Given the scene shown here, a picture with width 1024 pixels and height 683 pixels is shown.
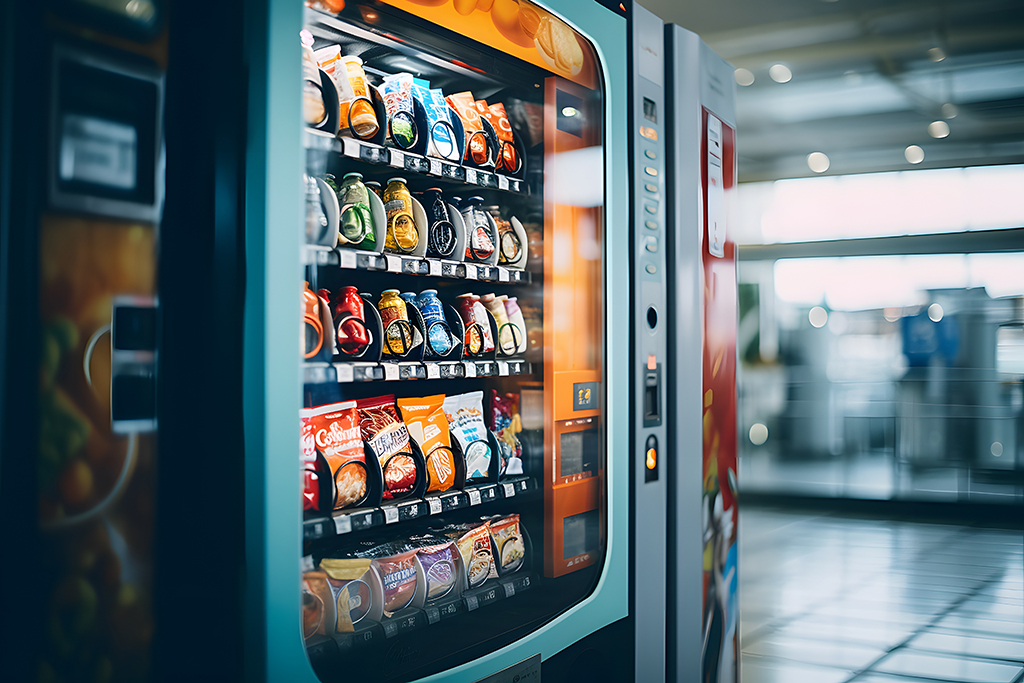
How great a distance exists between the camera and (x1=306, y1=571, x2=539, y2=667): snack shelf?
4.30ft

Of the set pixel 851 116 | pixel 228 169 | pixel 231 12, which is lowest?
pixel 228 169

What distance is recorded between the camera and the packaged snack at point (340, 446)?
1487 millimetres

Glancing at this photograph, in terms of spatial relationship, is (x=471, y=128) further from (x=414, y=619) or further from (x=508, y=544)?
(x=414, y=619)

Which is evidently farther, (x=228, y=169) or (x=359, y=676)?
(x=359, y=676)

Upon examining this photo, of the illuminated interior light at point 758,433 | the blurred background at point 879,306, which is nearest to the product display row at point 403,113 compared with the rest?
the blurred background at point 879,306

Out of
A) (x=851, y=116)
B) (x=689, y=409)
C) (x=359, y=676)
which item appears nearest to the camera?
(x=359, y=676)

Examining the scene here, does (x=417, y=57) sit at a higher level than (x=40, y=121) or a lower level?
higher

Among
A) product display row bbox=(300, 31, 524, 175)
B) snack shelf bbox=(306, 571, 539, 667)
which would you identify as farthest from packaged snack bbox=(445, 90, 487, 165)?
snack shelf bbox=(306, 571, 539, 667)

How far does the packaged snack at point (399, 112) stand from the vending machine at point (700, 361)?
81cm

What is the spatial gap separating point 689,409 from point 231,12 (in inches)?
59.8

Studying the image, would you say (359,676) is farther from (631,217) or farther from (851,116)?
(851,116)

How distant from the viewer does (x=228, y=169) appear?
1.20m

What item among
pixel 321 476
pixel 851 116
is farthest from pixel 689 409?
pixel 851 116

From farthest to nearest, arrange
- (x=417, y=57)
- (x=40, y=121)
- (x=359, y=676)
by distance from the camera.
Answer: (x=417, y=57), (x=359, y=676), (x=40, y=121)
